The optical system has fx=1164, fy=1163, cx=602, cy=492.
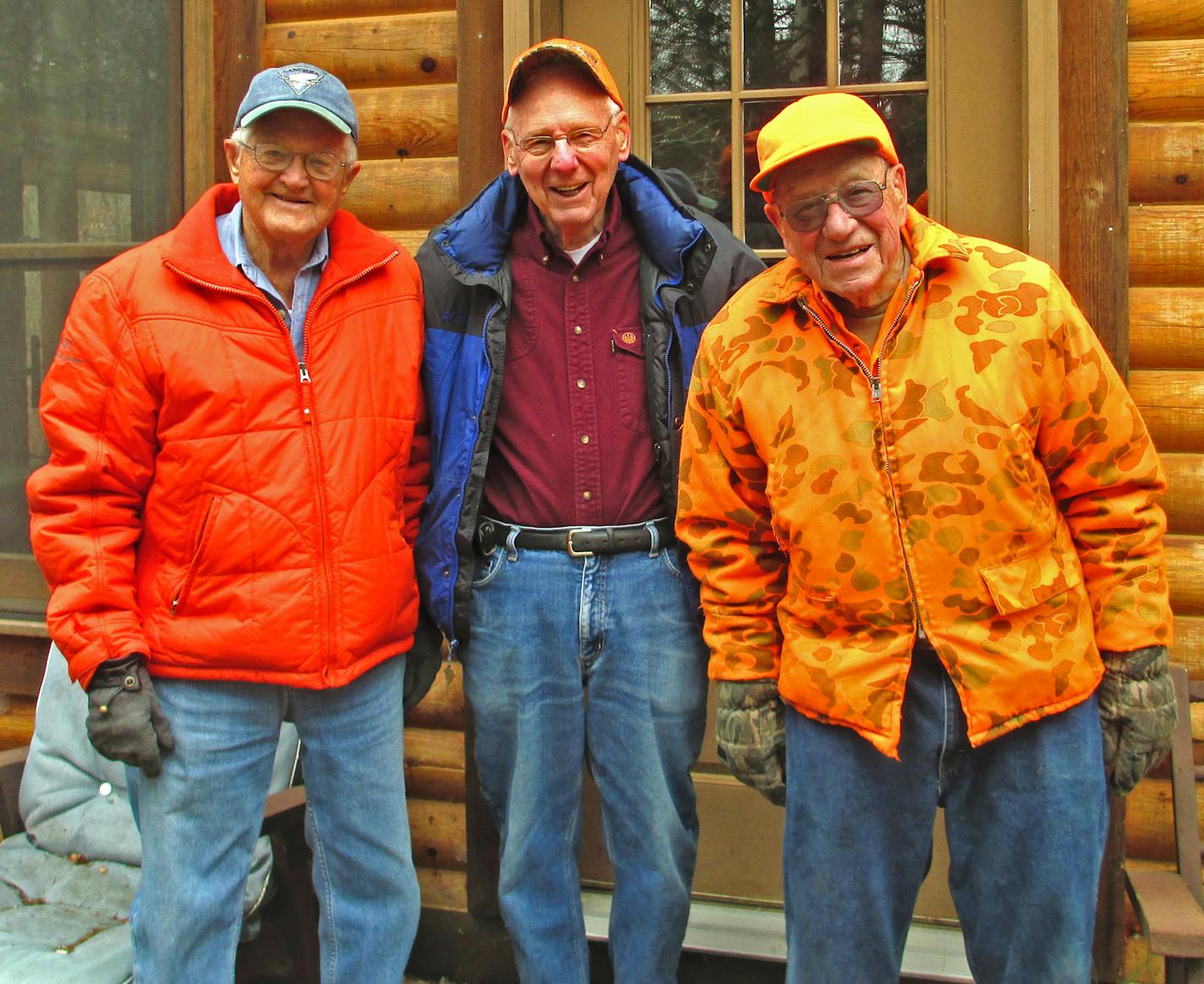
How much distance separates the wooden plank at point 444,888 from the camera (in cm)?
316

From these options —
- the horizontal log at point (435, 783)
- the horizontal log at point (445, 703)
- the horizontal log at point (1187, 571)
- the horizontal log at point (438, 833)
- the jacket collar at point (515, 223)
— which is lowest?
the horizontal log at point (438, 833)

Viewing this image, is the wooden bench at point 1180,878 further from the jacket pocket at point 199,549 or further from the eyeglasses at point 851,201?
the jacket pocket at point 199,549

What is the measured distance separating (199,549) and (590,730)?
0.85 meters

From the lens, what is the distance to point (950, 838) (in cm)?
203

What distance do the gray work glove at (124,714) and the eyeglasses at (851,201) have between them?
1.40 meters

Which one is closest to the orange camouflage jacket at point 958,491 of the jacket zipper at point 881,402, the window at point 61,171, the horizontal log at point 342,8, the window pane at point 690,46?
the jacket zipper at point 881,402

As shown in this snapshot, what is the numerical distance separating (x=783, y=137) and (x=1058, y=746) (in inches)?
42.8

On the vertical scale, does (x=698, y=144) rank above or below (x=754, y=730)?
above

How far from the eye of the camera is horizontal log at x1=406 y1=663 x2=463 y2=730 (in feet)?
10.2

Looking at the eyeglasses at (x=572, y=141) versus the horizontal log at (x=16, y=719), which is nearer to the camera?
the eyeglasses at (x=572, y=141)

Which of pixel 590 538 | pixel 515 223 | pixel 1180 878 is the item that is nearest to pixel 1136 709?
pixel 1180 878

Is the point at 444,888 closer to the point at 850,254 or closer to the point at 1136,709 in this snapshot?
the point at 1136,709

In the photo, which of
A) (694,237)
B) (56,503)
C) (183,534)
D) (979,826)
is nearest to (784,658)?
(979,826)

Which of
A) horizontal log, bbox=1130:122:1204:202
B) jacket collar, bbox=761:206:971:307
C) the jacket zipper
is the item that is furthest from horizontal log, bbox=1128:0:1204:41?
the jacket zipper
